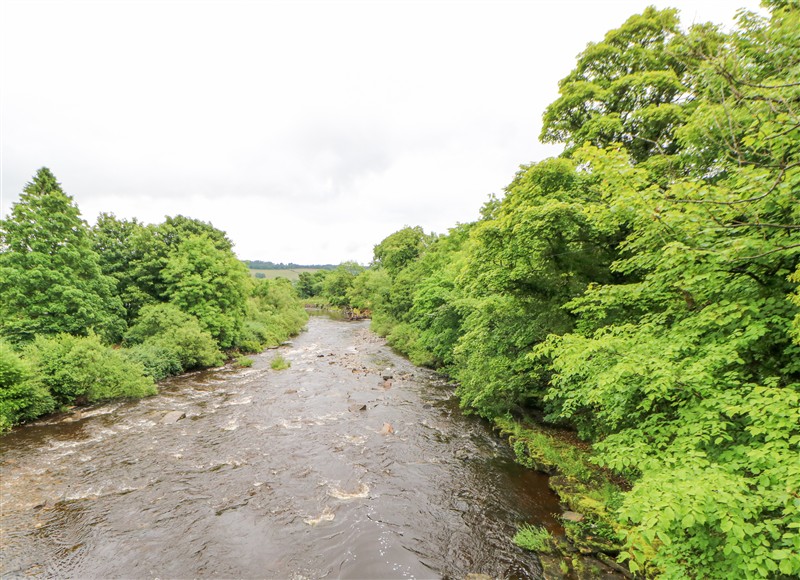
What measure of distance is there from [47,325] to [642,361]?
24.7 m

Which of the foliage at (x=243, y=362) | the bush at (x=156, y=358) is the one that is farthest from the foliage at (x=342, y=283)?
the bush at (x=156, y=358)

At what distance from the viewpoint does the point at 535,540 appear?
300 inches

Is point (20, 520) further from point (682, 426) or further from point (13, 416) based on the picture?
point (682, 426)

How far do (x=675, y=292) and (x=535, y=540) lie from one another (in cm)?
637

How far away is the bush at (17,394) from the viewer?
12609mm

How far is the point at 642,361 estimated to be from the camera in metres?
5.74

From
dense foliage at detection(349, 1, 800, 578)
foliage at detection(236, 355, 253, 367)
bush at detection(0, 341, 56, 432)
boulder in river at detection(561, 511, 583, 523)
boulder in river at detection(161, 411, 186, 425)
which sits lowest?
boulder in river at detection(561, 511, 583, 523)

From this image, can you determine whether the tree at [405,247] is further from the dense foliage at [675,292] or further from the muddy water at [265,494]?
the dense foliage at [675,292]

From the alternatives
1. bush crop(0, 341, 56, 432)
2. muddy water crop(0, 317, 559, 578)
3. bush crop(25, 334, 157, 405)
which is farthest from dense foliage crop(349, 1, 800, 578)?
bush crop(0, 341, 56, 432)

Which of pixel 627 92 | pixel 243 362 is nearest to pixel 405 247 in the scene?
pixel 243 362

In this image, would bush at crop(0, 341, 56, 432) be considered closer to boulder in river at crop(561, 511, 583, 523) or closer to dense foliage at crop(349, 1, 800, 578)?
dense foliage at crop(349, 1, 800, 578)

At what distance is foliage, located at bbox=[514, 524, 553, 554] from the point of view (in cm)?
748

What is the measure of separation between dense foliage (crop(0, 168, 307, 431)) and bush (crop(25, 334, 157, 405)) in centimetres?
4

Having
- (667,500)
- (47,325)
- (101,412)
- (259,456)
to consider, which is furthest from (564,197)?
(47,325)
